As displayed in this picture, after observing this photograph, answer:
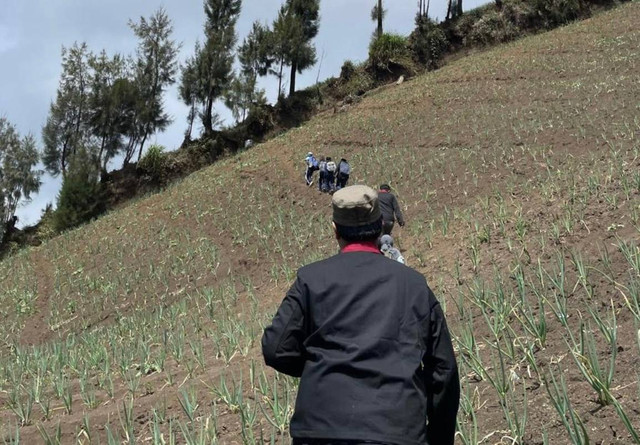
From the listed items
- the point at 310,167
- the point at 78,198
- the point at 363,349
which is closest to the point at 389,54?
the point at 78,198

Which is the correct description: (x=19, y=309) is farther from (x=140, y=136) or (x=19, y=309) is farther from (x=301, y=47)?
(x=301, y=47)

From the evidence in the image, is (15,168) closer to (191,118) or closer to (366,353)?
(191,118)

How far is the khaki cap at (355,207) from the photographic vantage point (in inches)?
92.0

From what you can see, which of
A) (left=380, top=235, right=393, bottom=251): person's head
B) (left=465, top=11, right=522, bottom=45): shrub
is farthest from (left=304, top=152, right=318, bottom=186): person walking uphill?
(left=465, top=11, right=522, bottom=45): shrub

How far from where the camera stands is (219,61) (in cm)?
3488

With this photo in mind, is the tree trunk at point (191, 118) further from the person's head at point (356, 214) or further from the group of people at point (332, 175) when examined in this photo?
the person's head at point (356, 214)

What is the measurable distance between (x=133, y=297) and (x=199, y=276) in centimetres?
145

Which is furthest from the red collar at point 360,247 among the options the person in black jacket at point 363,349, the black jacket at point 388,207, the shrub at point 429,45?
the shrub at point 429,45

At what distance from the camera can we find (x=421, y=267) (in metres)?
8.45

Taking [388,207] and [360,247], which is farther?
[388,207]

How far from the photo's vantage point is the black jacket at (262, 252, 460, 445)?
2.01 metres

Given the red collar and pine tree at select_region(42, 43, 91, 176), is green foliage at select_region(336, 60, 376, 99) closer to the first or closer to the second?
pine tree at select_region(42, 43, 91, 176)

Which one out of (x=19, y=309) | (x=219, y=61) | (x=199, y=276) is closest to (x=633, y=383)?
(x=199, y=276)

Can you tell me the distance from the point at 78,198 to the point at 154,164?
437 cm
